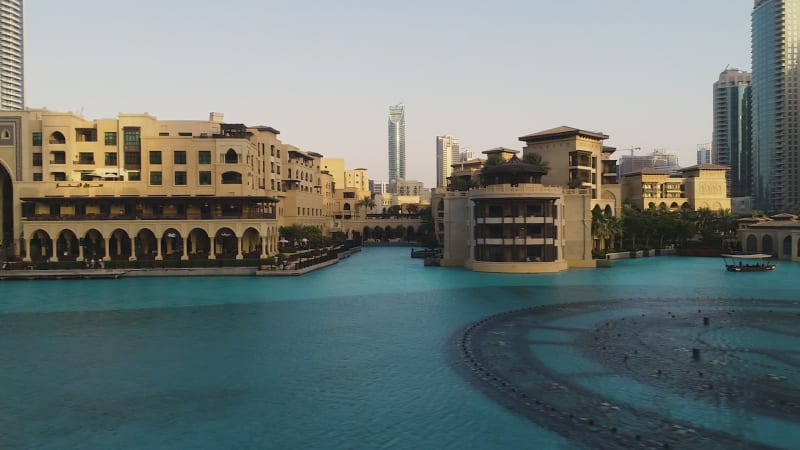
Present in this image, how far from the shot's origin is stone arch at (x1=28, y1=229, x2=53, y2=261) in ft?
257

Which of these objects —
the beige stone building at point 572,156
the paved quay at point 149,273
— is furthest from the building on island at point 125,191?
the beige stone building at point 572,156

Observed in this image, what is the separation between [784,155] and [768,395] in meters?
216

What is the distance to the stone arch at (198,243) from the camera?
8204 centimetres

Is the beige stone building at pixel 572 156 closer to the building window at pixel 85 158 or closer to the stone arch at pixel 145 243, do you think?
the stone arch at pixel 145 243

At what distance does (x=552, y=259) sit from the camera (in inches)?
2928

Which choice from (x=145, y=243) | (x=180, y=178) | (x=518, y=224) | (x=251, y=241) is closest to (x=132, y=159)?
(x=180, y=178)

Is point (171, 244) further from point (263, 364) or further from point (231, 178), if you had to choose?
point (263, 364)

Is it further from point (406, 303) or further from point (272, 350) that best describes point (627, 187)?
point (272, 350)

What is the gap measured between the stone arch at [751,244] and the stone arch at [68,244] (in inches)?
4619

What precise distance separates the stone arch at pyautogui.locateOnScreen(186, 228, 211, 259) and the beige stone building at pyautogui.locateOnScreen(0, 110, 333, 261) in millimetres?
162

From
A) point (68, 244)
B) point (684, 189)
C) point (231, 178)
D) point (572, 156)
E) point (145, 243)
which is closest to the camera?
point (68, 244)

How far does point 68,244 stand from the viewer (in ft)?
262

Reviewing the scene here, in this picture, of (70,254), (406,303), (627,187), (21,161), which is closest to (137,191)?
Result: (70,254)

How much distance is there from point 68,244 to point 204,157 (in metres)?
23.7
